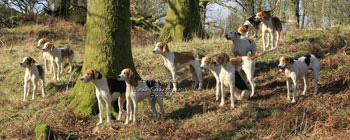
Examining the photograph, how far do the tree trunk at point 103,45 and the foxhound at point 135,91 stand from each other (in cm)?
131

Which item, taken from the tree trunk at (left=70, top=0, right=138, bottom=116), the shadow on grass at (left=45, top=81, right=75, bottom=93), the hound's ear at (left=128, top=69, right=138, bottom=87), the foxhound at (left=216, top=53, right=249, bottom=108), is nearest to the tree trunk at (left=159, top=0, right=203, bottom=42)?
the shadow on grass at (left=45, top=81, right=75, bottom=93)

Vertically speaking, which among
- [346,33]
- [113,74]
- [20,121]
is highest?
[346,33]

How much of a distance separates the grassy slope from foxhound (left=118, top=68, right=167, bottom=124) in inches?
11.3

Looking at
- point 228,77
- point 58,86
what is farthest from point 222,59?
point 58,86

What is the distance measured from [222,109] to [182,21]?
285 inches

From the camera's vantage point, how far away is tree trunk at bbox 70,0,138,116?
25.8 ft

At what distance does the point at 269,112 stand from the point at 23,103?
7.09 m

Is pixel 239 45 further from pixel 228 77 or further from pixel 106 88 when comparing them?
pixel 106 88

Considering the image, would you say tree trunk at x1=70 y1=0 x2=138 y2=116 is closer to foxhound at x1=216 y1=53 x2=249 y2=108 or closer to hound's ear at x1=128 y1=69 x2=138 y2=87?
hound's ear at x1=128 y1=69 x2=138 y2=87

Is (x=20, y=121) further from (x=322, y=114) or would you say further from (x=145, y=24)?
(x=145, y=24)

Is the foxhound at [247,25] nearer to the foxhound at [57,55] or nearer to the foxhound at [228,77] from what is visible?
the foxhound at [228,77]

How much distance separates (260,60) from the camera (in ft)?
33.1

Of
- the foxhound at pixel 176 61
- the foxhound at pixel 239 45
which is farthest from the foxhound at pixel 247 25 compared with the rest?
the foxhound at pixel 176 61

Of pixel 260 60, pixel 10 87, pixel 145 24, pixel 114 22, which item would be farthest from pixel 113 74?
pixel 145 24
